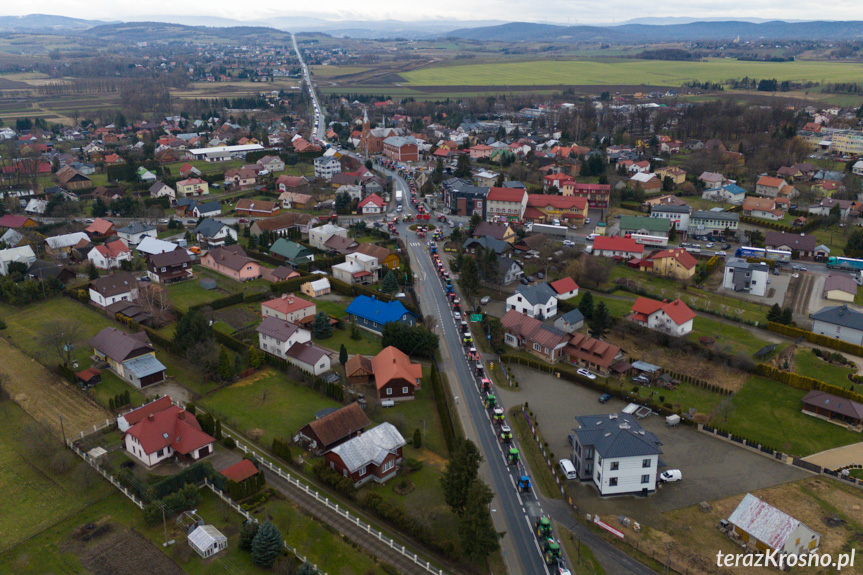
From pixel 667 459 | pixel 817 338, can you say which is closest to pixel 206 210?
pixel 667 459

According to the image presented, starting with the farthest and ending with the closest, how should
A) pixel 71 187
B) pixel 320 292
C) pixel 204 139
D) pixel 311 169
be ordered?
pixel 204 139, pixel 311 169, pixel 71 187, pixel 320 292

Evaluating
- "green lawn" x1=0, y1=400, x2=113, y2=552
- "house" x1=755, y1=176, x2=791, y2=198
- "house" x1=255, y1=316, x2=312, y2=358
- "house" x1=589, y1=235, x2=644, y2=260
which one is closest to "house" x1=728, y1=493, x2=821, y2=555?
"house" x1=255, y1=316, x2=312, y2=358

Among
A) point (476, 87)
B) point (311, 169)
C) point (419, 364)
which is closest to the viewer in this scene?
point (419, 364)

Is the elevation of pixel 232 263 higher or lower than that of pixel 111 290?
lower

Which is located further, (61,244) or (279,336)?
(61,244)

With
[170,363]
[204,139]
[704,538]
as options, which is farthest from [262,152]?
[704,538]

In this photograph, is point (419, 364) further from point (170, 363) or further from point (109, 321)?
point (109, 321)

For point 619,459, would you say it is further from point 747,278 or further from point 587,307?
point 747,278
